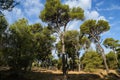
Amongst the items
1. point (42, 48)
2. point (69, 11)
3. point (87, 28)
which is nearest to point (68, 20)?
point (69, 11)

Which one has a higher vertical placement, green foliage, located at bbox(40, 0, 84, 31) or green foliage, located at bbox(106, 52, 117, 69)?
green foliage, located at bbox(40, 0, 84, 31)

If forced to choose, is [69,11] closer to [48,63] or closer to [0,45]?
[0,45]

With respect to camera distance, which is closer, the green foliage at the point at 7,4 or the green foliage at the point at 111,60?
the green foliage at the point at 7,4

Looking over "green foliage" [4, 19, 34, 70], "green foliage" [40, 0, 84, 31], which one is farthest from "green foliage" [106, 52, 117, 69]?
"green foliage" [4, 19, 34, 70]

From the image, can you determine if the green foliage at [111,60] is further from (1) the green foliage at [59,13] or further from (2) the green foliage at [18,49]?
(2) the green foliage at [18,49]

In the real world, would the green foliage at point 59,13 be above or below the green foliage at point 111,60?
above

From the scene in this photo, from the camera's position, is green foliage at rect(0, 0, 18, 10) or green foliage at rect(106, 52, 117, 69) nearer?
green foliage at rect(0, 0, 18, 10)

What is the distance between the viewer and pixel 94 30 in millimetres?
47188

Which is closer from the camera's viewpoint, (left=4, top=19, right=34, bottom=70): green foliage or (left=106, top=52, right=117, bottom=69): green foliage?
(left=4, top=19, right=34, bottom=70): green foliage

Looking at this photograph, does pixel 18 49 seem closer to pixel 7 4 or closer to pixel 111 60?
pixel 7 4

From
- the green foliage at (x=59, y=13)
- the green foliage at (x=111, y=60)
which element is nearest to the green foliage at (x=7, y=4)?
the green foliage at (x=59, y=13)

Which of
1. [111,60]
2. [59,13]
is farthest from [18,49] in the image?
[111,60]

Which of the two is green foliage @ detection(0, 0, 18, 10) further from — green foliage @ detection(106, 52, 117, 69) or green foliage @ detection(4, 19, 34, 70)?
green foliage @ detection(106, 52, 117, 69)

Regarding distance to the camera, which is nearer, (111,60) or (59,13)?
(59,13)
